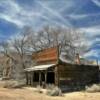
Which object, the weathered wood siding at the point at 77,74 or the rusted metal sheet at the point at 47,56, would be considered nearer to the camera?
the weathered wood siding at the point at 77,74

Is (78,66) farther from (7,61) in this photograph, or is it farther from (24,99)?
(7,61)

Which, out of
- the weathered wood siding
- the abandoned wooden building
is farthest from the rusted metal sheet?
the weathered wood siding

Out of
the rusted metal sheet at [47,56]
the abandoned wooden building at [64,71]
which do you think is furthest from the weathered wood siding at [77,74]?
the rusted metal sheet at [47,56]

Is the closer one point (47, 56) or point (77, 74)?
point (77, 74)

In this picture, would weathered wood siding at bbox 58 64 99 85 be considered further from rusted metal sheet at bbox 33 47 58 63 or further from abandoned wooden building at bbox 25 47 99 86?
rusted metal sheet at bbox 33 47 58 63

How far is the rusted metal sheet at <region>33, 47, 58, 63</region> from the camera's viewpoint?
27956mm

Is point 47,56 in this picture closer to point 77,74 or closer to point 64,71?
point 64,71

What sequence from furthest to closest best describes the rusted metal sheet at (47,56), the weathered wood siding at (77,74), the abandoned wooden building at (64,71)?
the rusted metal sheet at (47,56)
the weathered wood siding at (77,74)
the abandoned wooden building at (64,71)

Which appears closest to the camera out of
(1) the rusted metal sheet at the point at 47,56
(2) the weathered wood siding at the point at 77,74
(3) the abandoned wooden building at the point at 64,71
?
(3) the abandoned wooden building at the point at 64,71

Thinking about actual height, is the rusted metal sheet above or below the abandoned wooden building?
above

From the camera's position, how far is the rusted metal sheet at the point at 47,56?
28.0m

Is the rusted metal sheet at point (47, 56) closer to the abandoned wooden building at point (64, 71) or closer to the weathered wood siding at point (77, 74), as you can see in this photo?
the abandoned wooden building at point (64, 71)

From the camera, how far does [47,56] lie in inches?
1192

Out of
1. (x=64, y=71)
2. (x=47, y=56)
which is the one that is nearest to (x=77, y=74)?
(x=64, y=71)
